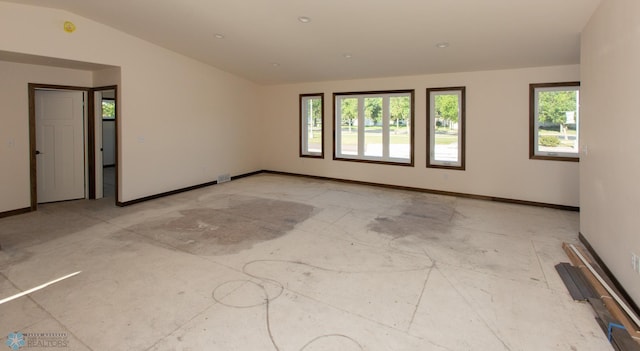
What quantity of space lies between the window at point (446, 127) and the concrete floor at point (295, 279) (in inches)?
63.7

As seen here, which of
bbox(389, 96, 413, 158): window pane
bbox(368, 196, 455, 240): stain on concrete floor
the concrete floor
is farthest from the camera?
bbox(389, 96, 413, 158): window pane

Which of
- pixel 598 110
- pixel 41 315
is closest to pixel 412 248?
pixel 598 110

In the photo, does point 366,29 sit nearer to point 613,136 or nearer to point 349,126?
point 613,136

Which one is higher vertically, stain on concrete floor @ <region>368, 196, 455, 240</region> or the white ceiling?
the white ceiling

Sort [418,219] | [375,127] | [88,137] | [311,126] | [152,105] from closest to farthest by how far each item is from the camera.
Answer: [418,219]
[152,105]
[88,137]
[375,127]
[311,126]

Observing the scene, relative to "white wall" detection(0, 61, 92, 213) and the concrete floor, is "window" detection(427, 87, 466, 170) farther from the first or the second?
"white wall" detection(0, 61, 92, 213)

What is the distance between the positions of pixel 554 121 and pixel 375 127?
131 inches

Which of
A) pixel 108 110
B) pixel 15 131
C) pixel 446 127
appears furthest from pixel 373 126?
pixel 108 110

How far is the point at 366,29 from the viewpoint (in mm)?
4660

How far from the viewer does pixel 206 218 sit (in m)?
5.11

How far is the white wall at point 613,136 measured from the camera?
8.52 feet

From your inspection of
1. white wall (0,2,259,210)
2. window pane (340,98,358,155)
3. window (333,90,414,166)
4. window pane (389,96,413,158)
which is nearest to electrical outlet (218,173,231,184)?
white wall (0,2,259,210)

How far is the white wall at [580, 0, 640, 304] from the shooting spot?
2598mm

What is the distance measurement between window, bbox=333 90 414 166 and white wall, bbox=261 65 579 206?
0.55 ft
